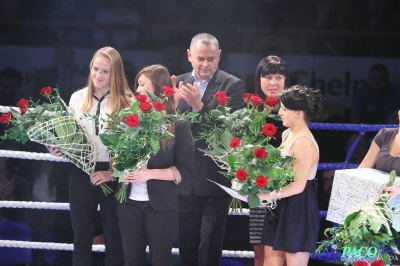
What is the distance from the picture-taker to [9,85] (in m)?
5.04

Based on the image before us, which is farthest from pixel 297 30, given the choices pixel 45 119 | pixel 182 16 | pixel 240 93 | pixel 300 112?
pixel 45 119

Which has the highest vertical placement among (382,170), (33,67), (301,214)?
(33,67)

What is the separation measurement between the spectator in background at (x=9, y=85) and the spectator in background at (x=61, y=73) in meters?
0.13

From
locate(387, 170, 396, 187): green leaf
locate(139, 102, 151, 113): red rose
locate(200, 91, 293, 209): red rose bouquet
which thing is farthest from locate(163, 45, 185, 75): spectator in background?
locate(387, 170, 396, 187): green leaf

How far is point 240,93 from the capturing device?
11.4 feet

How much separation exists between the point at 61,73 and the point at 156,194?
7.78 ft

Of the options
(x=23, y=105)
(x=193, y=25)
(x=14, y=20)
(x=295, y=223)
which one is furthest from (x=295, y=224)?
(x=14, y=20)

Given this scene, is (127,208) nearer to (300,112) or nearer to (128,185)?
(128,185)

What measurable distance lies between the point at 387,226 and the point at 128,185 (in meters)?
1.11

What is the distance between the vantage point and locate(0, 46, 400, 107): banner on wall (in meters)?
5.04

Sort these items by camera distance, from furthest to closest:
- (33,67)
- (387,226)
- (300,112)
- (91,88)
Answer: (33,67), (91,88), (300,112), (387,226)

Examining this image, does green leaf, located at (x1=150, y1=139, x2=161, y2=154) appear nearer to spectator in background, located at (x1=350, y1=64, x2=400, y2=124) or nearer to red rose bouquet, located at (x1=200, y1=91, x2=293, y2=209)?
red rose bouquet, located at (x1=200, y1=91, x2=293, y2=209)

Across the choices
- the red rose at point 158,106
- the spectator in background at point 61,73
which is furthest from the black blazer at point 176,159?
the spectator in background at point 61,73

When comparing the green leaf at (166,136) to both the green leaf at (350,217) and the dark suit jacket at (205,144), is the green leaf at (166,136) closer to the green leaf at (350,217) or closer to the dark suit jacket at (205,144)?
the dark suit jacket at (205,144)
